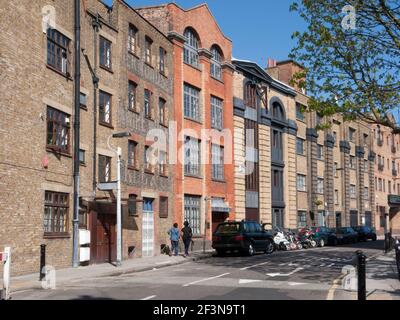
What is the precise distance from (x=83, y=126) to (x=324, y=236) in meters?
22.8

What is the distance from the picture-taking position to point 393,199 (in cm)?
7369

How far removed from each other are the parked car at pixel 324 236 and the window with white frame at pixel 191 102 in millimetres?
12048

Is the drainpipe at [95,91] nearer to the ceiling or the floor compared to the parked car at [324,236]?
nearer to the ceiling

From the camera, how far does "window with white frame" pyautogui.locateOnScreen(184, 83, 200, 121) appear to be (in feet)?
111

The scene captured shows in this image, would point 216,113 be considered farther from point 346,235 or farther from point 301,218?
point 301,218

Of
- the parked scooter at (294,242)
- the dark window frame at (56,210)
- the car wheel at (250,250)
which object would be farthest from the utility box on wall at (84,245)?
the parked scooter at (294,242)

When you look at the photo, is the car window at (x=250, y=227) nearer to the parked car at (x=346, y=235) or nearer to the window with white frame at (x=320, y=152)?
the parked car at (x=346, y=235)

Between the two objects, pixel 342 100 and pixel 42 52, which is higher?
pixel 42 52

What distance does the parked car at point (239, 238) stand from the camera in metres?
27.8

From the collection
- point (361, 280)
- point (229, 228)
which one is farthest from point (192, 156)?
point (361, 280)

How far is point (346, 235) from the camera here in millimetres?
45094
